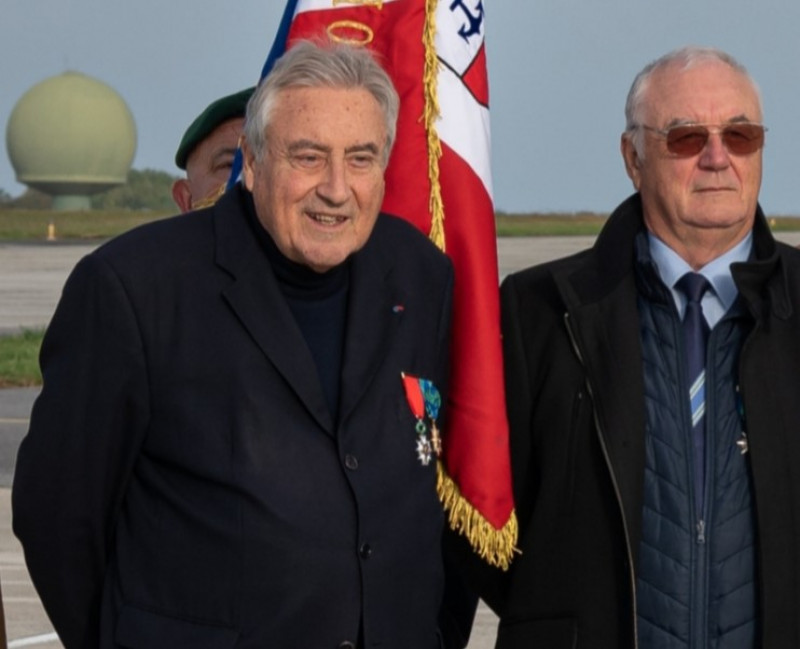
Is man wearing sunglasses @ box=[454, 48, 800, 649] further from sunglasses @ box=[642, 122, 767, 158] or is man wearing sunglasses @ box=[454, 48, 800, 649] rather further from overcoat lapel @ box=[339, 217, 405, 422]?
overcoat lapel @ box=[339, 217, 405, 422]

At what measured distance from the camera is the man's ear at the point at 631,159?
4.20 metres

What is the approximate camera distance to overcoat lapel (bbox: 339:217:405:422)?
12.3 feet

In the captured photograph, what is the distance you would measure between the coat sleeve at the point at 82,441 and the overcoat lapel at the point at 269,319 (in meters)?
0.23

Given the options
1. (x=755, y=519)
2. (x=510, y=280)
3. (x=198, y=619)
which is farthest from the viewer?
(x=510, y=280)

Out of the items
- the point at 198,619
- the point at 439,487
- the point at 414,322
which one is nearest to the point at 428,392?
the point at 414,322

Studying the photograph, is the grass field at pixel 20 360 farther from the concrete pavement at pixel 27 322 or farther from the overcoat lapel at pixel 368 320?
the overcoat lapel at pixel 368 320

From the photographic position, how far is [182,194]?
556 cm

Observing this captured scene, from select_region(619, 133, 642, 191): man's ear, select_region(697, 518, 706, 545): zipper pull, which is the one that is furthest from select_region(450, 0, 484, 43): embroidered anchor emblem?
select_region(697, 518, 706, 545): zipper pull

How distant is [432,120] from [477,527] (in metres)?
1.06

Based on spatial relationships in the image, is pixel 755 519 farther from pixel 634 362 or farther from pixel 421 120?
pixel 421 120

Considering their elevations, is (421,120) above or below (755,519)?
above

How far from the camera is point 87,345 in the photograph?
12.1 ft

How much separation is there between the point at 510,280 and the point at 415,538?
0.91m

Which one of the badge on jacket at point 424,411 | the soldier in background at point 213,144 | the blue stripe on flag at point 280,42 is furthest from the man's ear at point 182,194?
the badge on jacket at point 424,411
